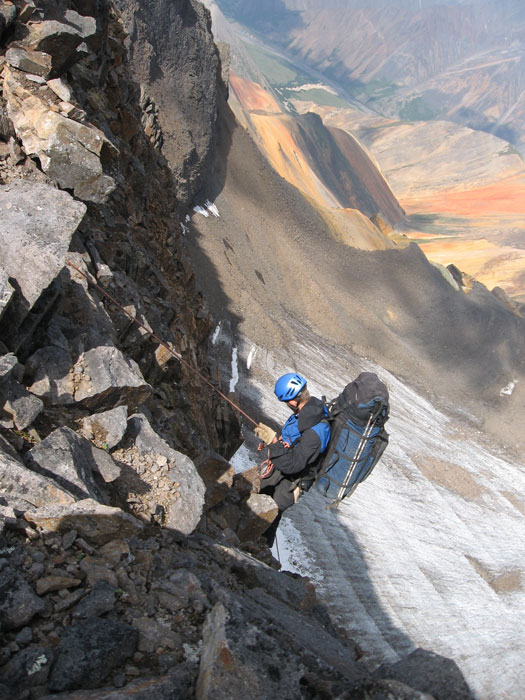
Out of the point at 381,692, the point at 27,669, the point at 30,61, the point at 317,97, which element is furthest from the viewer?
the point at 317,97

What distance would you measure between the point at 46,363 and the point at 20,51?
518cm

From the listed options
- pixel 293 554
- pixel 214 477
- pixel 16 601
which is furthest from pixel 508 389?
pixel 16 601

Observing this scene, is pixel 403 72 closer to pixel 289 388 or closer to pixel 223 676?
pixel 289 388

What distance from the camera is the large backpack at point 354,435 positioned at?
6387 millimetres

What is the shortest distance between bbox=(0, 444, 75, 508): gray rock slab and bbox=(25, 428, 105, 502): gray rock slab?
0.14 metres

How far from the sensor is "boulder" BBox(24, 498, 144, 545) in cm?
358

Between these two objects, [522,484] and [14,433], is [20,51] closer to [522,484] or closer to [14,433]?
[14,433]

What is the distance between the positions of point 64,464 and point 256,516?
11.0 ft

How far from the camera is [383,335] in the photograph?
28625 millimetres

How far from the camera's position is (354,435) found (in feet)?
21.0

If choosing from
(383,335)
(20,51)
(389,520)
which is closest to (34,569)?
(20,51)

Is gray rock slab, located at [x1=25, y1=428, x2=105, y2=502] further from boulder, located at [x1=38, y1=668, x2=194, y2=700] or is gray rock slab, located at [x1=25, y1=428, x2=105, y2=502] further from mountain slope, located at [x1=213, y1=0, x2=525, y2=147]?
mountain slope, located at [x1=213, y1=0, x2=525, y2=147]

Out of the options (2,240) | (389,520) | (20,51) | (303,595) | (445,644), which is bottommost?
(389,520)

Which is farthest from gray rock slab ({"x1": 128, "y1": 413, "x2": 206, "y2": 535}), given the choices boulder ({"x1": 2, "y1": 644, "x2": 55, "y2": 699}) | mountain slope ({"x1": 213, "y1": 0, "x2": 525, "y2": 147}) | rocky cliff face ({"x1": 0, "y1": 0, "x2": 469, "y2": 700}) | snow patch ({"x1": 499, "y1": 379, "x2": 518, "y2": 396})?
mountain slope ({"x1": 213, "y1": 0, "x2": 525, "y2": 147})
